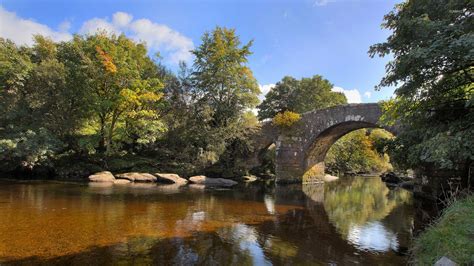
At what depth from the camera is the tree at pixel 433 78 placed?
221 inches

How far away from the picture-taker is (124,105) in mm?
21250

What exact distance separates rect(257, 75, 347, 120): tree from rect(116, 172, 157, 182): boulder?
742 inches

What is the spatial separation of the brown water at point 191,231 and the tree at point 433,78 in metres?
2.28

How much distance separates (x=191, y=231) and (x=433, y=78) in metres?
6.22

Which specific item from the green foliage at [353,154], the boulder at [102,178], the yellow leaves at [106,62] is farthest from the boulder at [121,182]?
the green foliage at [353,154]

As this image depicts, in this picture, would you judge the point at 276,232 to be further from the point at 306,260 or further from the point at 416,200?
the point at 416,200

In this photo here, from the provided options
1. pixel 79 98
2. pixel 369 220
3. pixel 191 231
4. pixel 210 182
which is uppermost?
pixel 79 98

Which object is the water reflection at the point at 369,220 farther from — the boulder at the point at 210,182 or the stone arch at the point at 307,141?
the boulder at the point at 210,182

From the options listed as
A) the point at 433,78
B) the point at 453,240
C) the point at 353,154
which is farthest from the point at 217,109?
the point at 453,240

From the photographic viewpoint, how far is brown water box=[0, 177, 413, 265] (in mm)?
5938

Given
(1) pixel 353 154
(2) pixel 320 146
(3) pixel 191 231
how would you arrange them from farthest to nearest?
(1) pixel 353 154 < (2) pixel 320 146 < (3) pixel 191 231

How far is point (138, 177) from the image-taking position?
781 inches

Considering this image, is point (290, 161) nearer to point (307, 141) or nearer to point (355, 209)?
point (307, 141)

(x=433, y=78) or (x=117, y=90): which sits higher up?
(x=117, y=90)
